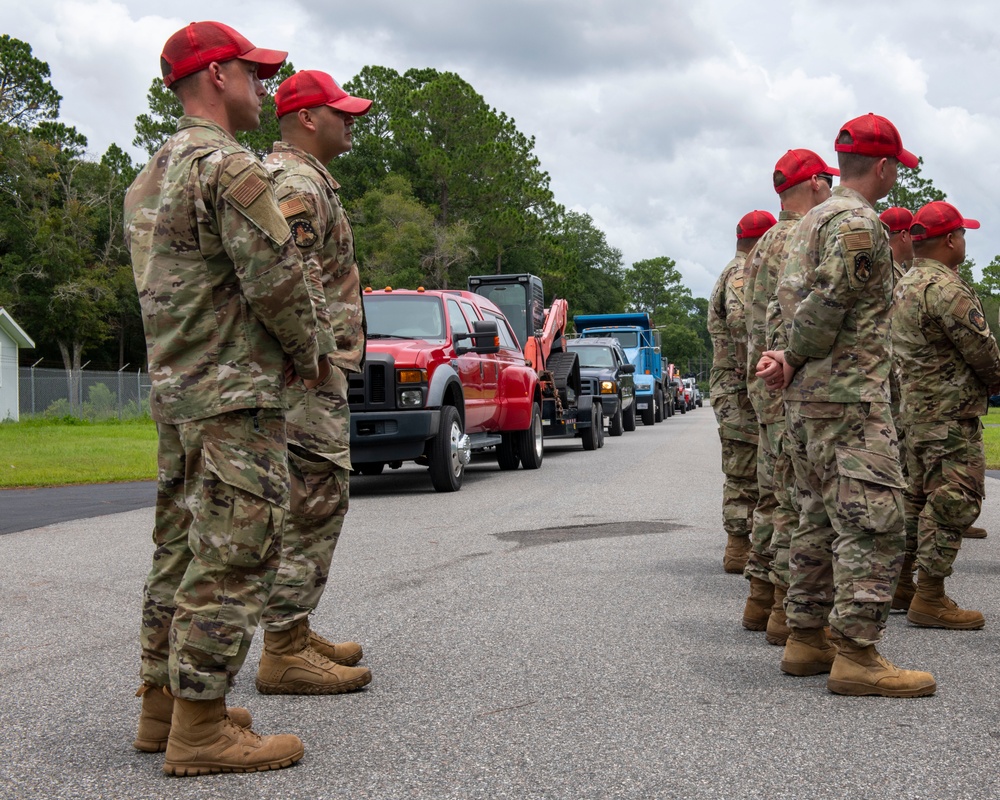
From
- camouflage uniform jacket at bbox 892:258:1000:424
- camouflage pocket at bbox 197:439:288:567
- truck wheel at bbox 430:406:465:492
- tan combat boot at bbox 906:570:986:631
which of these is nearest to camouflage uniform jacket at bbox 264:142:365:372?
camouflage pocket at bbox 197:439:288:567

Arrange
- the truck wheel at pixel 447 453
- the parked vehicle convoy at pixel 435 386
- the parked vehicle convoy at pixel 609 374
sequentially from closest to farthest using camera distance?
the parked vehicle convoy at pixel 435 386, the truck wheel at pixel 447 453, the parked vehicle convoy at pixel 609 374

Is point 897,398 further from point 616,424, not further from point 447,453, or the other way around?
point 616,424

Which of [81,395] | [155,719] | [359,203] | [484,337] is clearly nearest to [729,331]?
[155,719]

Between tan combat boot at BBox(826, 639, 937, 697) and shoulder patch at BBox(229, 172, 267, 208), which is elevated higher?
shoulder patch at BBox(229, 172, 267, 208)

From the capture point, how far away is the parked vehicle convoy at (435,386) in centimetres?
1189

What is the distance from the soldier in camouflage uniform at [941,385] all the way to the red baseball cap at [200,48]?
3.66 m

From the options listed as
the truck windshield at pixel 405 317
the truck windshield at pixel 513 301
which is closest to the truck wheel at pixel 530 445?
the truck windshield at pixel 405 317

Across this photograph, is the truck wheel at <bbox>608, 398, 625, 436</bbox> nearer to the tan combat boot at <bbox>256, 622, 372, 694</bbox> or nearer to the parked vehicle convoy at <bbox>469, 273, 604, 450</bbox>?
the parked vehicle convoy at <bbox>469, 273, 604, 450</bbox>

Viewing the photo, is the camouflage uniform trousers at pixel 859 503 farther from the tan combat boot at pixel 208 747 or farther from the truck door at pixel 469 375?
the truck door at pixel 469 375

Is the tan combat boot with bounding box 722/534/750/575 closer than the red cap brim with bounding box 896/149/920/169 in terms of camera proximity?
No

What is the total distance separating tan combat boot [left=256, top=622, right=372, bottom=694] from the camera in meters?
4.57

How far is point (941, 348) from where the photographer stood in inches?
243

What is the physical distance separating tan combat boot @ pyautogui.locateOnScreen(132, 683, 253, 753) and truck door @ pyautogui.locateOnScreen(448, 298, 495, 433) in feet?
29.9

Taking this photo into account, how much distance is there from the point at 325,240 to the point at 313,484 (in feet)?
3.06
